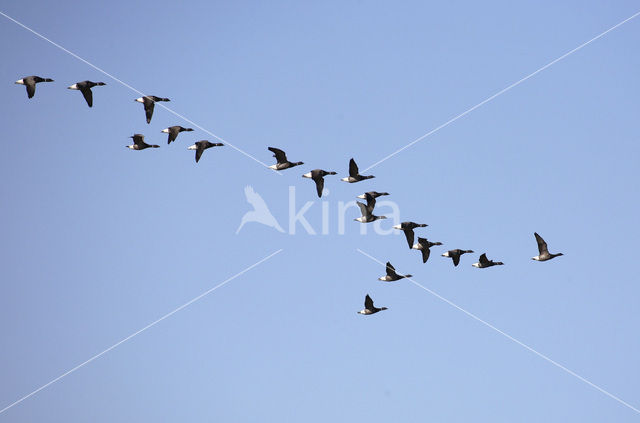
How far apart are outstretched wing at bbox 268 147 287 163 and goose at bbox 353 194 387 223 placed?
5.88 meters

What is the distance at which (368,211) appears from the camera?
7612 cm

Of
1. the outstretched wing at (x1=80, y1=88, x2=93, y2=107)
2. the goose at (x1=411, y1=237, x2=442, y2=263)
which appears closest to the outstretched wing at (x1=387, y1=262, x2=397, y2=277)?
the goose at (x1=411, y1=237, x2=442, y2=263)

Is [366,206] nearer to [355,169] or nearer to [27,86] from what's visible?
[355,169]

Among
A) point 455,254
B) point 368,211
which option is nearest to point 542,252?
point 455,254

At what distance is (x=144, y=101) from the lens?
68.3 metres

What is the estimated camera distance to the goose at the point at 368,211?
248 feet

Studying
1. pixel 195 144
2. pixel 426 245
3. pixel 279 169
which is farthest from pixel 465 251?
pixel 195 144

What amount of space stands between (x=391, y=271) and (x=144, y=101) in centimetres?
2175

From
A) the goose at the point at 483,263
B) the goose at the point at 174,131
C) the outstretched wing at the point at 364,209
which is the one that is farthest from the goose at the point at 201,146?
the goose at the point at 483,263

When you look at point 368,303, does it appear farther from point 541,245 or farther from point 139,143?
point 139,143

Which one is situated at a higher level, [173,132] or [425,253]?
[173,132]

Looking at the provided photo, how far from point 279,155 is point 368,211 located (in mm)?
7361

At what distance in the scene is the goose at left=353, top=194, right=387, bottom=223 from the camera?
75562mm

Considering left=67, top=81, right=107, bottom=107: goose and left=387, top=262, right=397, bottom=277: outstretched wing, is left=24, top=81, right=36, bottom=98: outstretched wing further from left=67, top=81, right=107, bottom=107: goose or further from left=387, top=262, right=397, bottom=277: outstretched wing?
left=387, top=262, right=397, bottom=277: outstretched wing
